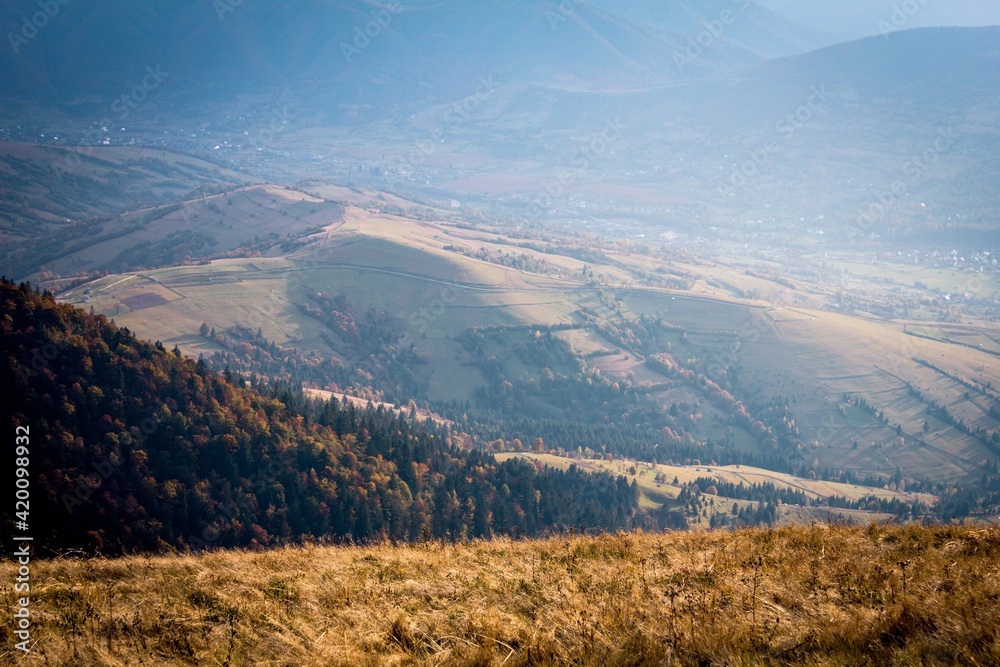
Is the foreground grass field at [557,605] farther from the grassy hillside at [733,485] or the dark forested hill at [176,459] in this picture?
the grassy hillside at [733,485]

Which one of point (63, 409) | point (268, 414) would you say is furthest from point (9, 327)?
point (268, 414)

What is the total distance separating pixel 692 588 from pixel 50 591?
12.9 meters

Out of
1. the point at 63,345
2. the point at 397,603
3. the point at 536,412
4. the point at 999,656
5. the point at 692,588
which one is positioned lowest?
the point at 536,412

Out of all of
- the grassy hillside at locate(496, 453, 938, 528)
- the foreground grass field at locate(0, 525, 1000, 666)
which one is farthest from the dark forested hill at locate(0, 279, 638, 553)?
the grassy hillside at locate(496, 453, 938, 528)

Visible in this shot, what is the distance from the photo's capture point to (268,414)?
5991cm

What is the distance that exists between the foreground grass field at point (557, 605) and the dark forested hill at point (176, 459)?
700 inches

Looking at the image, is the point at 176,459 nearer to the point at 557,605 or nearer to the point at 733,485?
the point at 557,605

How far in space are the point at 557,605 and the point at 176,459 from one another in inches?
1709

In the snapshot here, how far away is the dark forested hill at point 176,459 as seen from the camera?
37781 mm

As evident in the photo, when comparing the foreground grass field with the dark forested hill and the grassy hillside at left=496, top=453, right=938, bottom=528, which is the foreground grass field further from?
the grassy hillside at left=496, top=453, right=938, bottom=528

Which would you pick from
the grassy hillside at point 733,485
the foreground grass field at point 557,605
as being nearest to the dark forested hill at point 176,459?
the foreground grass field at point 557,605

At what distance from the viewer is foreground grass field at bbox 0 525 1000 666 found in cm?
944

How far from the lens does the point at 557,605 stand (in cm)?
1148

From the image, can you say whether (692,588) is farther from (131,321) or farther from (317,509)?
(131,321)
